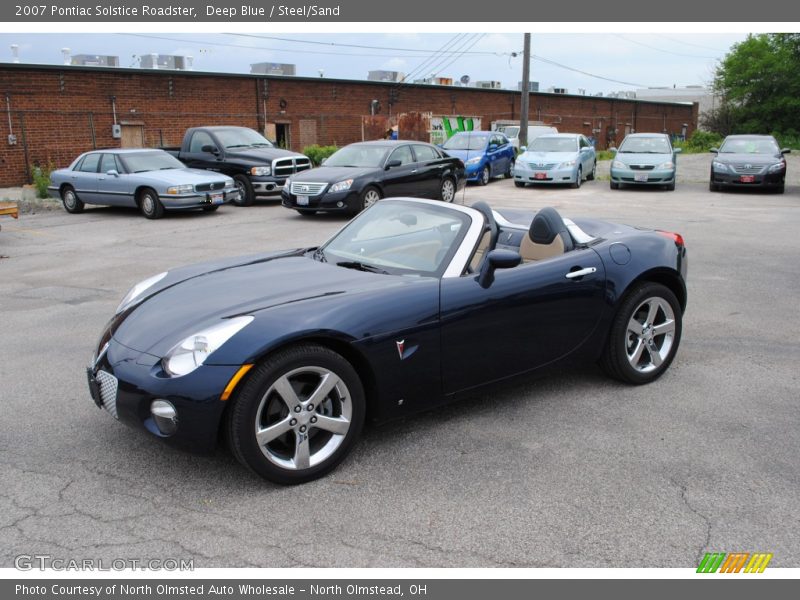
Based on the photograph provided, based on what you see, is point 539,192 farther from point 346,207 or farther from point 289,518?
point 289,518

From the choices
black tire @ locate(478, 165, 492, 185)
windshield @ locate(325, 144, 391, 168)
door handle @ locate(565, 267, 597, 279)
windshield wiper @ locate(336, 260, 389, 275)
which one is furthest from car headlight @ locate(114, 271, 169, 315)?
black tire @ locate(478, 165, 492, 185)

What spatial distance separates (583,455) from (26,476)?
2934 mm

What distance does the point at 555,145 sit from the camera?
22625 millimetres

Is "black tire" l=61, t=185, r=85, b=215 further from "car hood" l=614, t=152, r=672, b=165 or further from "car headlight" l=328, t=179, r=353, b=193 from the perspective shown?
"car hood" l=614, t=152, r=672, b=165

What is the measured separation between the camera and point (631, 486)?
370 centimetres

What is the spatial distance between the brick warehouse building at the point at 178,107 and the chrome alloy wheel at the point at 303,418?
2385cm

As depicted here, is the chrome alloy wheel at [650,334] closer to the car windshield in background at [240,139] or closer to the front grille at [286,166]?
the front grille at [286,166]

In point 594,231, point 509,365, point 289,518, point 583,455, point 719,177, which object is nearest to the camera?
point 289,518

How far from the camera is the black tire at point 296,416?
11.5 ft

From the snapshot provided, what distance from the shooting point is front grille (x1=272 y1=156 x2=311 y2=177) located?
17688mm

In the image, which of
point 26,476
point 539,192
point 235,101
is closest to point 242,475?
point 26,476

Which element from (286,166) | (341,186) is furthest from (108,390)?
(286,166)

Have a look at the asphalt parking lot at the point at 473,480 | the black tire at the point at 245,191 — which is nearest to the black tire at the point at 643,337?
the asphalt parking lot at the point at 473,480

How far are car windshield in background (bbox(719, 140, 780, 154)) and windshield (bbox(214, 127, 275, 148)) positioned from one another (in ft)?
42.1
